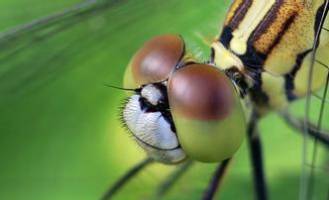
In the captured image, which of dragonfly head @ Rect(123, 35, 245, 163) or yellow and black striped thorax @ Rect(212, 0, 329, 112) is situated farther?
yellow and black striped thorax @ Rect(212, 0, 329, 112)

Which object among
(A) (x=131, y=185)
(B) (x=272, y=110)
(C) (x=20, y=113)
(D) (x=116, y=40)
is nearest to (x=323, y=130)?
(B) (x=272, y=110)

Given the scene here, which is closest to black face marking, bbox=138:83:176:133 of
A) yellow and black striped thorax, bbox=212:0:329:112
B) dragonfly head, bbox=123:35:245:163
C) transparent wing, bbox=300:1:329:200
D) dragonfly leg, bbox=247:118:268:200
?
dragonfly head, bbox=123:35:245:163

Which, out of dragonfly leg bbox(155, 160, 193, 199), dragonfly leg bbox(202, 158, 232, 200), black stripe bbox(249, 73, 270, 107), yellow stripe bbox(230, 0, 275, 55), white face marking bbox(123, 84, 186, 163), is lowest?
dragonfly leg bbox(155, 160, 193, 199)

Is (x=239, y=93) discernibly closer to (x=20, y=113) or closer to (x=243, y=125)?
(x=243, y=125)

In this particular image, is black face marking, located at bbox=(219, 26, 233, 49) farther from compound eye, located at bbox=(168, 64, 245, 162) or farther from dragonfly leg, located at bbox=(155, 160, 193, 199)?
dragonfly leg, located at bbox=(155, 160, 193, 199)

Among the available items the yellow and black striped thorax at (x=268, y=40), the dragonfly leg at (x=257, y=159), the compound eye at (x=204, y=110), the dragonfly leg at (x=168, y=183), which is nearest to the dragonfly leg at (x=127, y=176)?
the dragonfly leg at (x=168, y=183)

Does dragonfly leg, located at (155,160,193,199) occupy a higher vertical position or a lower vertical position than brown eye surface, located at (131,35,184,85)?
lower
